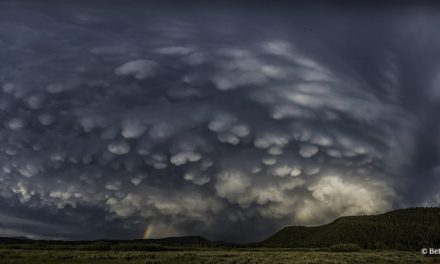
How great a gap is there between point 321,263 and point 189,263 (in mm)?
19131

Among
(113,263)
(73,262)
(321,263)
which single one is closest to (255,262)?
(321,263)

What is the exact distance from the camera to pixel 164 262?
179 ft

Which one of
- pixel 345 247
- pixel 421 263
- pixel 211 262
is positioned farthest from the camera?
pixel 345 247

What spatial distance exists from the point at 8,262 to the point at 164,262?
63.5 feet

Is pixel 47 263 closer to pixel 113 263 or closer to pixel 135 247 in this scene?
pixel 113 263

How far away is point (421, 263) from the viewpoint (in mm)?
60438

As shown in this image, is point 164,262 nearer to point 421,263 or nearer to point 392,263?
point 392,263

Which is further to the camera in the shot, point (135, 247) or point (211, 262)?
point (135, 247)

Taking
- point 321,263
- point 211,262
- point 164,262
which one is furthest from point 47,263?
point 321,263

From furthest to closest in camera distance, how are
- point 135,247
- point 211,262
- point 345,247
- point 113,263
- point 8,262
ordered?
point 345,247
point 135,247
point 211,262
point 113,263
point 8,262

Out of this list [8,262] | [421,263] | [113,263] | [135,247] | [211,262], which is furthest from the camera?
[135,247]

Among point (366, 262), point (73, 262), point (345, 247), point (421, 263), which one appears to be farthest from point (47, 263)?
point (345, 247)

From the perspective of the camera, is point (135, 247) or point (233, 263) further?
point (135, 247)

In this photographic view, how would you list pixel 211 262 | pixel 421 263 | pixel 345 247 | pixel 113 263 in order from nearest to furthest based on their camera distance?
pixel 113 263 → pixel 211 262 → pixel 421 263 → pixel 345 247
